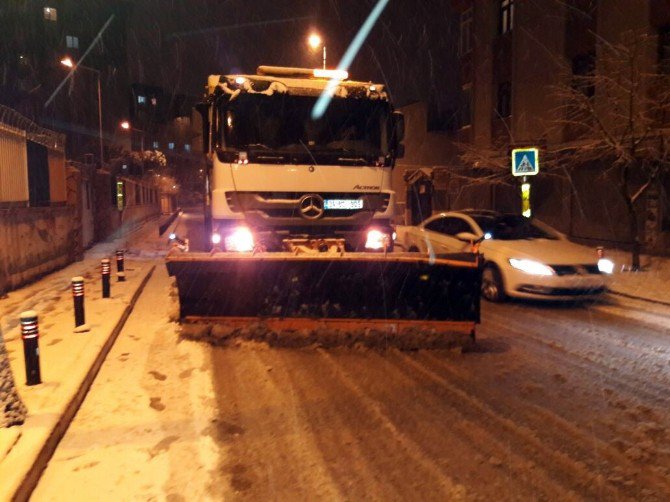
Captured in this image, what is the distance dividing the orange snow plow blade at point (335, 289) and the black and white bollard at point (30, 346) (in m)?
1.96

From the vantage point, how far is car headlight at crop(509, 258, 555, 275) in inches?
376

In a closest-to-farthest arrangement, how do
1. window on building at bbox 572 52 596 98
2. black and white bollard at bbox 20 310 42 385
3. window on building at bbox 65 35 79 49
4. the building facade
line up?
black and white bollard at bbox 20 310 42 385
the building facade
window on building at bbox 572 52 596 98
window on building at bbox 65 35 79 49

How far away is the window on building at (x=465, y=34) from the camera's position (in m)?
28.1

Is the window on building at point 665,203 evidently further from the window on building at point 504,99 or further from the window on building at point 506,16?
the window on building at point 506,16

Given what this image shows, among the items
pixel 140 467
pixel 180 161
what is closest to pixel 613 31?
pixel 140 467

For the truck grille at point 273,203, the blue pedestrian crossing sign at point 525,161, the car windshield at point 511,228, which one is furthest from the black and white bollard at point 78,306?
the blue pedestrian crossing sign at point 525,161

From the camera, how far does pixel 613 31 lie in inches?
700

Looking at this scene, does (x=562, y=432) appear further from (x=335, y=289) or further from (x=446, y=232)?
(x=446, y=232)

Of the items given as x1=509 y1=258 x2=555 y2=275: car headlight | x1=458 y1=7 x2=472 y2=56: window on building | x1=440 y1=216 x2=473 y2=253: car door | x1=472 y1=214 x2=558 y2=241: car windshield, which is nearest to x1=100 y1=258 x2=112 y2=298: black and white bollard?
x1=440 y1=216 x2=473 y2=253: car door

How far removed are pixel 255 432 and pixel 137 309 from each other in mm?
5878

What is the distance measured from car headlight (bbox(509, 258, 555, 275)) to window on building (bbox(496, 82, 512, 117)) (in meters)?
15.7

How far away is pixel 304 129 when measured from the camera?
8.49m

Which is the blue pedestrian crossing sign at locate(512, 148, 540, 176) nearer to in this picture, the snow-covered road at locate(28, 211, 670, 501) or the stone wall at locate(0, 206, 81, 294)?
the snow-covered road at locate(28, 211, 670, 501)

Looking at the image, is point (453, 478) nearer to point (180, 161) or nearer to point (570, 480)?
point (570, 480)
